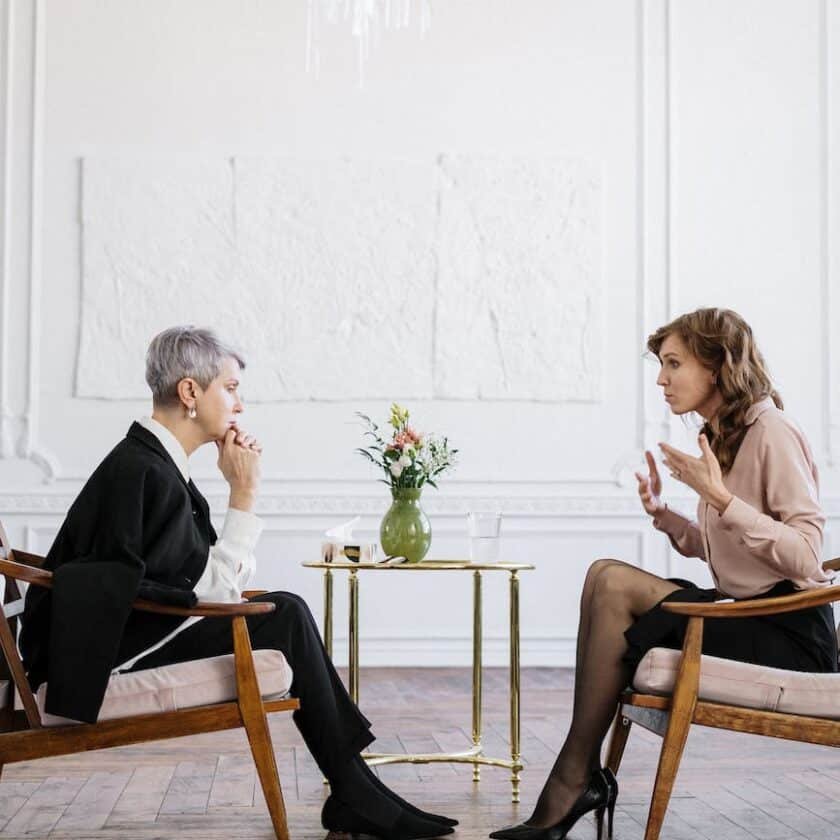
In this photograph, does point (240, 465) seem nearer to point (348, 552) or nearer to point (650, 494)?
point (348, 552)

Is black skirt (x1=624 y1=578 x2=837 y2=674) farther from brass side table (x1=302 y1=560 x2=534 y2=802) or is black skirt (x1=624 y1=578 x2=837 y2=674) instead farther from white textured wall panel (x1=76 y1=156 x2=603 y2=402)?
white textured wall panel (x1=76 y1=156 x2=603 y2=402)

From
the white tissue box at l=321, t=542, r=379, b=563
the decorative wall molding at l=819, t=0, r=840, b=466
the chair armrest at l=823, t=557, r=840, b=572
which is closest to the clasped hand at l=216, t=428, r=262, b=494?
the white tissue box at l=321, t=542, r=379, b=563

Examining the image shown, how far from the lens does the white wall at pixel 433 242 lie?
213 inches

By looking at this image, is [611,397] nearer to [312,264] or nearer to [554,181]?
[554,181]

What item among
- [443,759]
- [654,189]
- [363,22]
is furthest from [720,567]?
[363,22]

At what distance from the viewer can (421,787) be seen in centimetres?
311

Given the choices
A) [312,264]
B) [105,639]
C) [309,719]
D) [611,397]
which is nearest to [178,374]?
[105,639]

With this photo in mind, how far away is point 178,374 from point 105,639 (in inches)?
25.7

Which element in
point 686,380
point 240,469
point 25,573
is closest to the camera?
point 25,573

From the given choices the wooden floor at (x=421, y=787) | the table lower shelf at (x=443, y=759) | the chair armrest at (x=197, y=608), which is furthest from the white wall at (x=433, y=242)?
the chair armrest at (x=197, y=608)

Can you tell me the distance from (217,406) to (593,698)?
43.1 inches

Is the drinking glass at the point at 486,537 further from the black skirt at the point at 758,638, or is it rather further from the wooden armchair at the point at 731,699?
the wooden armchair at the point at 731,699

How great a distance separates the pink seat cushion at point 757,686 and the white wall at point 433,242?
303cm

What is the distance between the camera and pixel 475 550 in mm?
3203
